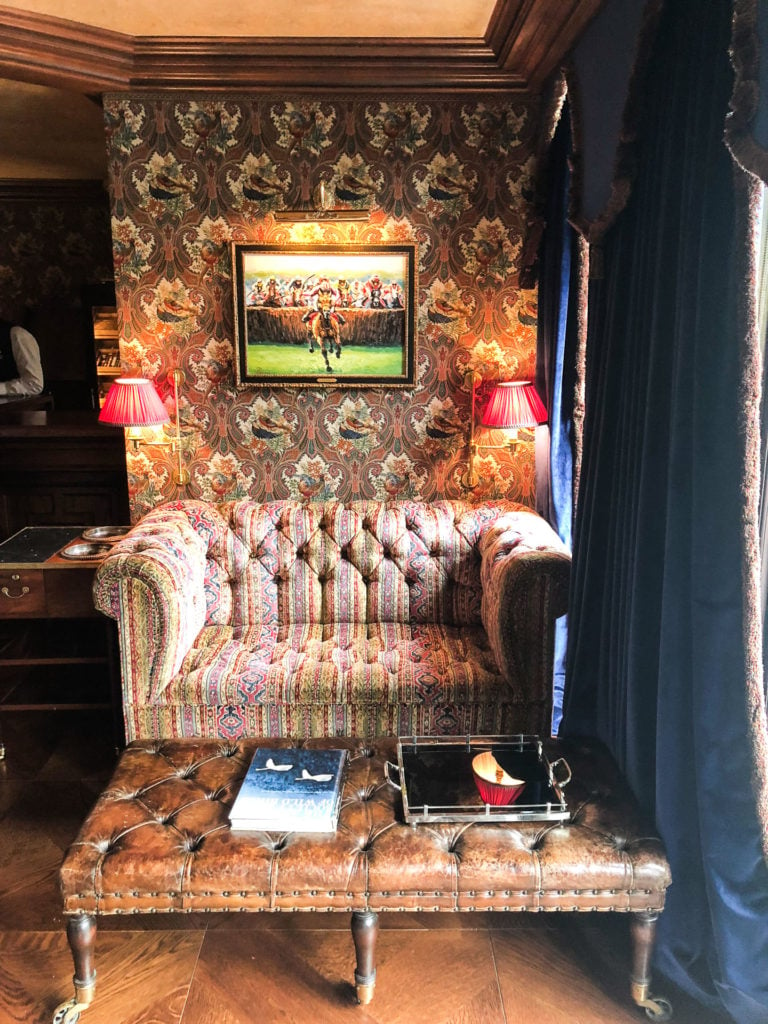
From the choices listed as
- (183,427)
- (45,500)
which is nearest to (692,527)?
(183,427)

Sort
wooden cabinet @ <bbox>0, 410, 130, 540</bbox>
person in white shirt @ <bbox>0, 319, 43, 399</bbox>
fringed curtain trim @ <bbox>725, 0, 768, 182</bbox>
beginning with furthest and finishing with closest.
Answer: person in white shirt @ <bbox>0, 319, 43, 399</bbox> < wooden cabinet @ <bbox>0, 410, 130, 540</bbox> < fringed curtain trim @ <bbox>725, 0, 768, 182</bbox>

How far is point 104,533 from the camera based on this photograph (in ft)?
10.9

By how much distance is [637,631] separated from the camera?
2.05 metres

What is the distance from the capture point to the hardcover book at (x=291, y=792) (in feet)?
6.29

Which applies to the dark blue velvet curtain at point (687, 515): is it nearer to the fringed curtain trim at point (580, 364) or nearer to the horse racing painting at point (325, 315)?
the fringed curtain trim at point (580, 364)

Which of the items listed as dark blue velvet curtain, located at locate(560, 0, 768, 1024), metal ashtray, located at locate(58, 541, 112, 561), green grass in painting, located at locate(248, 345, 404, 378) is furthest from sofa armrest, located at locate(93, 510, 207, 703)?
dark blue velvet curtain, located at locate(560, 0, 768, 1024)

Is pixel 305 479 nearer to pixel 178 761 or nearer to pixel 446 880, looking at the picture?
pixel 178 761

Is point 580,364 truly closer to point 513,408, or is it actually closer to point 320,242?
point 513,408

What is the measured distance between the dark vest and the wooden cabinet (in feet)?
6.02

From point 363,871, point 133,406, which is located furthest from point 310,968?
point 133,406

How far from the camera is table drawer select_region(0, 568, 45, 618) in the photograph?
2.98 m

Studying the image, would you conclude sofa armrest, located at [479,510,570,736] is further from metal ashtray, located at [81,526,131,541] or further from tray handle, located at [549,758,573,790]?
metal ashtray, located at [81,526,131,541]

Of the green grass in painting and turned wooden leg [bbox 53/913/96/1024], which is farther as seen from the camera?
the green grass in painting

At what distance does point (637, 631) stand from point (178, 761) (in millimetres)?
1292
